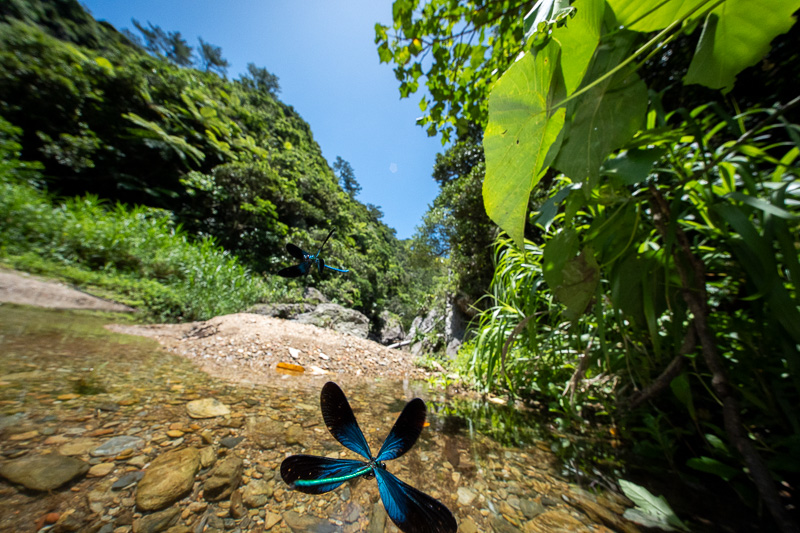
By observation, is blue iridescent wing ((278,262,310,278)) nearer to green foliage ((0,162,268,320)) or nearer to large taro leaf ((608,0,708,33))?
large taro leaf ((608,0,708,33))

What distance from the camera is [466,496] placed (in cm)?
62

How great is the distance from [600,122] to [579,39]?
0.50 feet

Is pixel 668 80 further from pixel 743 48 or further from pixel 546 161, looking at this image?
pixel 546 161

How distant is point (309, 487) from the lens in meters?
0.28

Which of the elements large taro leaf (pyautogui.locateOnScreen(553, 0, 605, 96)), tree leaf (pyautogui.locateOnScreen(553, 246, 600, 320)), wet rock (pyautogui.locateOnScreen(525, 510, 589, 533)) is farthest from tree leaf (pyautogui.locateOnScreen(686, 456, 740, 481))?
large taro leaf (pyautogui.locateOnScreen(553, 0, 605, 96))

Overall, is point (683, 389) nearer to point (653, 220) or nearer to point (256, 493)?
point (653, 220)

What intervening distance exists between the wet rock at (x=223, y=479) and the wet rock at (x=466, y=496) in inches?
20.7

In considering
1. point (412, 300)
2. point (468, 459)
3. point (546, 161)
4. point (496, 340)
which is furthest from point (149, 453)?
point (412, 300)

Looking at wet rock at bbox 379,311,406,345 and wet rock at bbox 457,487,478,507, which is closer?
wet rock at bbox 457,487,478,507

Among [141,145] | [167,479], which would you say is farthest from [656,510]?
[141,145]

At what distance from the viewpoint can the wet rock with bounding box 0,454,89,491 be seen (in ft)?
1.63

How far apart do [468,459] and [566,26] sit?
3.33 feet

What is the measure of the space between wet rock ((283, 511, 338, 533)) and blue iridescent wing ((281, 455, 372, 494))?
0.28 m

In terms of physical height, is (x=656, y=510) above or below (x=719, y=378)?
below
